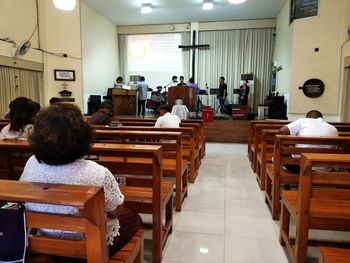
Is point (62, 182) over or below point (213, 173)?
over

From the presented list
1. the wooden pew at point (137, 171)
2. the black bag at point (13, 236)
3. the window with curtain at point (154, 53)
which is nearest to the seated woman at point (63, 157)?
the black bag at point (13, 236)

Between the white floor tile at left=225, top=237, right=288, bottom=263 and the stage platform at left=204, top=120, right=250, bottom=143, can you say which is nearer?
the white floor tile at left=225, top=237, right=288, bottom=263

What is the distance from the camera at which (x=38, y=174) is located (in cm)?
106

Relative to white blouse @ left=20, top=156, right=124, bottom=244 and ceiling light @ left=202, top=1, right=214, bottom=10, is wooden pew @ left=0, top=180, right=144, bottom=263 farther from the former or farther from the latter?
ceiling light @ left=202, top=1, right=214, bottom=10

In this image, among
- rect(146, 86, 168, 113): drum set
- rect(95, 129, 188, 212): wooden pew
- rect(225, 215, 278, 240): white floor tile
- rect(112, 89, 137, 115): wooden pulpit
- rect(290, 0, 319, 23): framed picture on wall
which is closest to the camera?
rect(225, 215, 278, 240): white floor tile

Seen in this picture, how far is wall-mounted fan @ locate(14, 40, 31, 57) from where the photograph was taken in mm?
6203

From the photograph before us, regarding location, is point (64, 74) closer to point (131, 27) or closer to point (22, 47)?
point (22, 47)

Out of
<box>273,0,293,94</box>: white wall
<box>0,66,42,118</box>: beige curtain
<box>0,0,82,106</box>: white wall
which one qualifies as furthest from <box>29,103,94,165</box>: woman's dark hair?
<box>273,0,293,94</box>: white wall

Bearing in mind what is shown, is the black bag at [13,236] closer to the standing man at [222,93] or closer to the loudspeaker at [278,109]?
the loudspeaker at [278,109]

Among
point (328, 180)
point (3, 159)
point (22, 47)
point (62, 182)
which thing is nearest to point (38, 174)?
point (62, 182)

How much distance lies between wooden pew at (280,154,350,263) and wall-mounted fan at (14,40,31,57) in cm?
665

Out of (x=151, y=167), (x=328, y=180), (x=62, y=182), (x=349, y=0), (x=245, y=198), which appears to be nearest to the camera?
(x=62, y=182)

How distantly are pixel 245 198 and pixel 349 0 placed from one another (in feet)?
18.8

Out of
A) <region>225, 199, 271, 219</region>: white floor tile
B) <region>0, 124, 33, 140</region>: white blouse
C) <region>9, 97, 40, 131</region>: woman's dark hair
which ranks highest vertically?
<region>9, 97, 40, 131</region>: woman's dark hair
